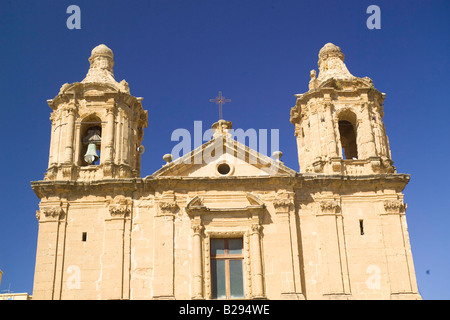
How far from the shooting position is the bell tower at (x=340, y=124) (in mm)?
25719

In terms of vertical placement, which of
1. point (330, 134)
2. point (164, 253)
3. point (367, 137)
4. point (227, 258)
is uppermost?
point (330, 134)

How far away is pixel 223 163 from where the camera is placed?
25.4 meters

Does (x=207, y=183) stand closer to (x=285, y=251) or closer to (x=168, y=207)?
(x=168, y=207)

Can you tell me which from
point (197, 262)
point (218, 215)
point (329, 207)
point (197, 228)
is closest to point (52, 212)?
point (197, 228)

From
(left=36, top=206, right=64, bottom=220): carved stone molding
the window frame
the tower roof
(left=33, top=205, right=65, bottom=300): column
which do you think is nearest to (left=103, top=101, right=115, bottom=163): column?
(left=36, top=206, right=64, bottom=220): carved stone molding

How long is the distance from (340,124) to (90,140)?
9846 millimetres

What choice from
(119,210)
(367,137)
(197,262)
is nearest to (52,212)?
(119,210)

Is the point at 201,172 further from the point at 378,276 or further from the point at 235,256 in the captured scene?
the point at 378,276

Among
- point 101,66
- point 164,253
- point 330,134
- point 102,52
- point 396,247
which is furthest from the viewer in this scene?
point 102,52

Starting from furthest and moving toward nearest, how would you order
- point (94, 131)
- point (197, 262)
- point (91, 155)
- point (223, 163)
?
1. point (94, 131)
2. point (91, 155)
3. point (223, 163)
4. point (197, 262)

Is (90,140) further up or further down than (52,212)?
further up

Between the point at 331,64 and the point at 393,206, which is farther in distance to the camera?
the point at 331,64

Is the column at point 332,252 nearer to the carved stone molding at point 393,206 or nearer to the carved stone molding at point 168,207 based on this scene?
the carved stone molding at point 393,206

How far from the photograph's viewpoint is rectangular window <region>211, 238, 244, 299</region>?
23.2 m
